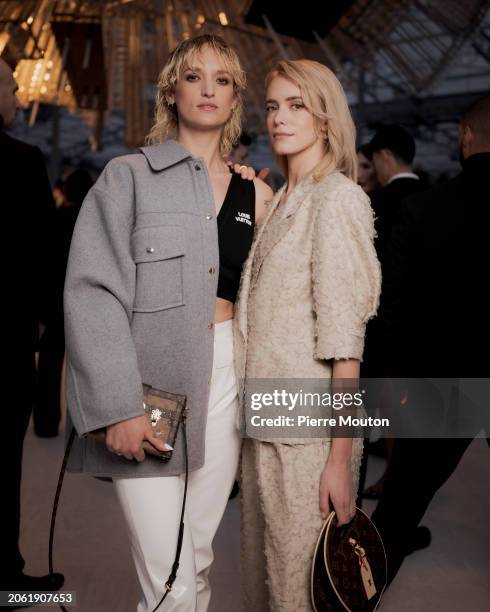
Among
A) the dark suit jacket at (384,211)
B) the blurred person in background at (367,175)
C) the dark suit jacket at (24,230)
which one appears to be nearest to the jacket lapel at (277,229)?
the dark suit jacket at (24,230)

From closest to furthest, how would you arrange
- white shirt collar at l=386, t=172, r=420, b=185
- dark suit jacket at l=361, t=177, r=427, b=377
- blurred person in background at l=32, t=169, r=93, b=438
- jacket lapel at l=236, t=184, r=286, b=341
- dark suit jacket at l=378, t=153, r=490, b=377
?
jacket lapel at l=236, t=184, r=286, b=341
dark suit jacket at l=378, t=153, r=490, b=377
dark suit jacket at l=361, t=177, r=427, b=377
white shirt collar at l=386, t=172, r=420, b=185
blurred person in background at l=32, t=169, r=93, b=438

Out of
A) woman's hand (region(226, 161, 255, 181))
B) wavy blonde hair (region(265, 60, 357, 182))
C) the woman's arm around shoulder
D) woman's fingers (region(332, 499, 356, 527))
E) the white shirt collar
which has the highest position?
the white shirt collar

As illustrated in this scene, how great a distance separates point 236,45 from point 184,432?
4.54 m

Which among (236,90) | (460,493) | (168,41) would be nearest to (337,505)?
(236,90)

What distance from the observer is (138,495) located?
1730 mm

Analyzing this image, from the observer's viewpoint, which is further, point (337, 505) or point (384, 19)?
point (384, 19)

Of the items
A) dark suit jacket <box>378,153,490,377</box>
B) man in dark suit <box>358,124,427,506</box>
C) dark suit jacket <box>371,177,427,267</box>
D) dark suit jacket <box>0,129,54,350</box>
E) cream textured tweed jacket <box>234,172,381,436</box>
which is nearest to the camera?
cream textured tweed jacket <box>234,172,381,436</box>

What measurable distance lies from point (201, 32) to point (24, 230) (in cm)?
295

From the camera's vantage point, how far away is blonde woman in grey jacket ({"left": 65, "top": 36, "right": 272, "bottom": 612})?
5.42 feet

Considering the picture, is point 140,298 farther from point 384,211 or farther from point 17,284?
point 384,211

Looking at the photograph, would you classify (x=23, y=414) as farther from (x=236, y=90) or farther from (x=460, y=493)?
(x=460, y=493)

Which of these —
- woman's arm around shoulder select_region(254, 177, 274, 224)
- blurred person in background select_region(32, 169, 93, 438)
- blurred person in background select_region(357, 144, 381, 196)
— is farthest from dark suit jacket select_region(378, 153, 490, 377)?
blurred person in background select_region(32, 169, 93, 438)

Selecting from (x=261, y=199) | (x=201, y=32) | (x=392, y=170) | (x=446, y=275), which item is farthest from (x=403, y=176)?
(x=261, y=199)

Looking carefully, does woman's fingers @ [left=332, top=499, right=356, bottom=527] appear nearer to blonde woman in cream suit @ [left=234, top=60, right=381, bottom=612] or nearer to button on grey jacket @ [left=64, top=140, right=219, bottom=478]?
blonde woman in cream suit @ [left=234, top=60, right=381, bottom=612]
